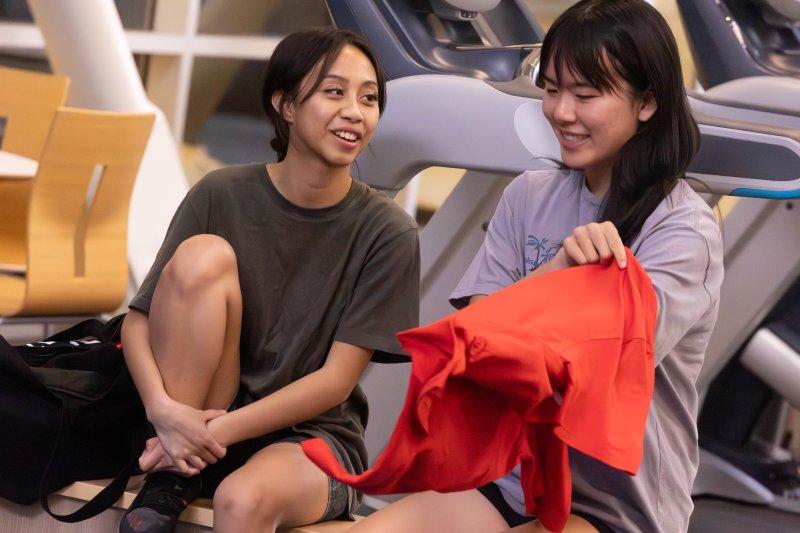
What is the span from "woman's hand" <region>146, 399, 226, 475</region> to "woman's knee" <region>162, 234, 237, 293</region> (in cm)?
16

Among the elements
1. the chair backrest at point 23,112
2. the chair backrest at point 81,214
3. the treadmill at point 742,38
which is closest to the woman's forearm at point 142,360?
the chair backrest at point 81,214

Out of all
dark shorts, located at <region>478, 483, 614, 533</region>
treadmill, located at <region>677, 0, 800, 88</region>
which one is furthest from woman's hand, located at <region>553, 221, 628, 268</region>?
treadmill, located at <region>677, 0, 800, 88</region>

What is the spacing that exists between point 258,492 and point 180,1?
3.81 metres

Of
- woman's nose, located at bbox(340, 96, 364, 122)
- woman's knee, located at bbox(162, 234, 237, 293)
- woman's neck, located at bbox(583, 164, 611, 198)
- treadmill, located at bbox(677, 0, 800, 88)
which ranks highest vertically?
woman's neck, located at bbox(583, 164, 611, 198)

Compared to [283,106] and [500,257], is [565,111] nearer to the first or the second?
[500,257]

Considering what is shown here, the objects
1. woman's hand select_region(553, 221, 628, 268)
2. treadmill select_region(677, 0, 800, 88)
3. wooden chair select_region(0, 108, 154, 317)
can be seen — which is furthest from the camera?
wooden chair select_region(0, 108, 154, 317)

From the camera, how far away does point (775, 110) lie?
7.38 feet

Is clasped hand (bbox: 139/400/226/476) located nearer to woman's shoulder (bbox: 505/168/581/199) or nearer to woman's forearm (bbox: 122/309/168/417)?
woman's forearm (bbox: 122/309/168/417)

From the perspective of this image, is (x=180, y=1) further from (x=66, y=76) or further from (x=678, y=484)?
(x=678, y=484)

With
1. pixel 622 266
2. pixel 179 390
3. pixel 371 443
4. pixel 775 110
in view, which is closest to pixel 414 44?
pixel 775 110

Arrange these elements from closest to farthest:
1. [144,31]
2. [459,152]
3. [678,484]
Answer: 1. [678,484]
2. [459,152]
3. [144,31]

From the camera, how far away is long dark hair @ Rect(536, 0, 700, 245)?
1.30 m

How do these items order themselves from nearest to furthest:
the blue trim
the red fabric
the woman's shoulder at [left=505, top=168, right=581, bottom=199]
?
1. the red fabric
2. the woman's shoulder at [left=505, top=168, right=581, bottom=199]
3. the blue trim

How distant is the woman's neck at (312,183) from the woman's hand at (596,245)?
1.47 ft
